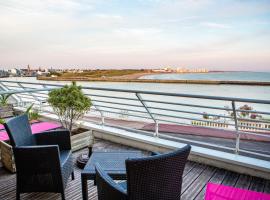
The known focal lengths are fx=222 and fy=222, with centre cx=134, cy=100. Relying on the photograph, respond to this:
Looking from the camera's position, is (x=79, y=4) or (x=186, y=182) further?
(x=79, y=4)

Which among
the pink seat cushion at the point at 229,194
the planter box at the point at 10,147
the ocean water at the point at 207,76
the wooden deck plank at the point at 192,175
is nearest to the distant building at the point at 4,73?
the planter box at the point at 10,147

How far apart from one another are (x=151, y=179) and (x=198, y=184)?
1.60 meters

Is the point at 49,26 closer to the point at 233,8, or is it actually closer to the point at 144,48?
the point at 233,8

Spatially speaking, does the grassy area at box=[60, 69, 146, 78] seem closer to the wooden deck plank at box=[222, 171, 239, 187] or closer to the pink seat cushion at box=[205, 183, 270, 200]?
the wooden deck plank at box=[222, 171, 239, 187]

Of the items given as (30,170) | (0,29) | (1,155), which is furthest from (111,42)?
(30,170)

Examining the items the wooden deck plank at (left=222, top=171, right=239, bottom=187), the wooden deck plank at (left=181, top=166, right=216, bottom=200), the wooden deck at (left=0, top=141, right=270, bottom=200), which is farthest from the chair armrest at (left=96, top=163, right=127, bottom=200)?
the wooden deck plank at (left=222, top=171, right=239, bottom=187)

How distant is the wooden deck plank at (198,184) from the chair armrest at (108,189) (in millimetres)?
1220

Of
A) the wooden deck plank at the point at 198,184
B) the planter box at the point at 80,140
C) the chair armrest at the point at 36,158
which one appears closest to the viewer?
the chair armrest at the point at 36,158

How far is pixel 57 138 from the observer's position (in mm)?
2896

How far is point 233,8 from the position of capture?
5973 mm

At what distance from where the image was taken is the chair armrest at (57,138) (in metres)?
2.89

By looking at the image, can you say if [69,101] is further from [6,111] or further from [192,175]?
[6,111]

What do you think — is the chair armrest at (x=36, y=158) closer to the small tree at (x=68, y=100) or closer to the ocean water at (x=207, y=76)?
the small tree at (x=68, y=100)

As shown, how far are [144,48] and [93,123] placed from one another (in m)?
10.2
